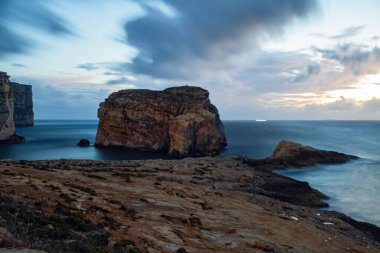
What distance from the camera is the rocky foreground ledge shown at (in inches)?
659

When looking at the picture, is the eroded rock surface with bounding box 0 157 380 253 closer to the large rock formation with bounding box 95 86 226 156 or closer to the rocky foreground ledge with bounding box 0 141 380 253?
the rocky foreground ledge with bounding box 0 141 380 253

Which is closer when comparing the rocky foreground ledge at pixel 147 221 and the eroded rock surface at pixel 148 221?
the rocky foreground ledge at pixel 147 221

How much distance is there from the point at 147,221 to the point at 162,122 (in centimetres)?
8942

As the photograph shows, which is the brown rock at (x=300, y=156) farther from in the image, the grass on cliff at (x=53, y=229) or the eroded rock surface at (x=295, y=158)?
the grass on cliff at (x=53, y=229)

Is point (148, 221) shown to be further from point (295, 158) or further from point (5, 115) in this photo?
point (5, 115)

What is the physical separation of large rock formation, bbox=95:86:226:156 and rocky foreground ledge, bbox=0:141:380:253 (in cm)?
6087

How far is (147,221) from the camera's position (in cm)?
2403

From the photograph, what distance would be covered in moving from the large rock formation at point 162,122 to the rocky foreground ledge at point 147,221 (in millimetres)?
60872

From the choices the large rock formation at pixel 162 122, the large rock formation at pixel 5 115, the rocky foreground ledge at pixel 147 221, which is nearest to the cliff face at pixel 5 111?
the large rock formation at pixel 5 115

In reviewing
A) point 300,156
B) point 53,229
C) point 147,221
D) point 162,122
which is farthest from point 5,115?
point 53,229

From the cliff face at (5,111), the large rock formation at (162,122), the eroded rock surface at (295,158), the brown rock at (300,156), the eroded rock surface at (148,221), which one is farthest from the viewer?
the cliff face at (5,111)

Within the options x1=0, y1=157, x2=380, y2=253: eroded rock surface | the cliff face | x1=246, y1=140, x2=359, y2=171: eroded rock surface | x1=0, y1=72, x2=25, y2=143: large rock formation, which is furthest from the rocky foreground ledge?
the cliff face

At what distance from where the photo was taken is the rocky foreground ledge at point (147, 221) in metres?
16.7

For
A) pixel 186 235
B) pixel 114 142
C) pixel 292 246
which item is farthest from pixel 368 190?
pixel 114 142
